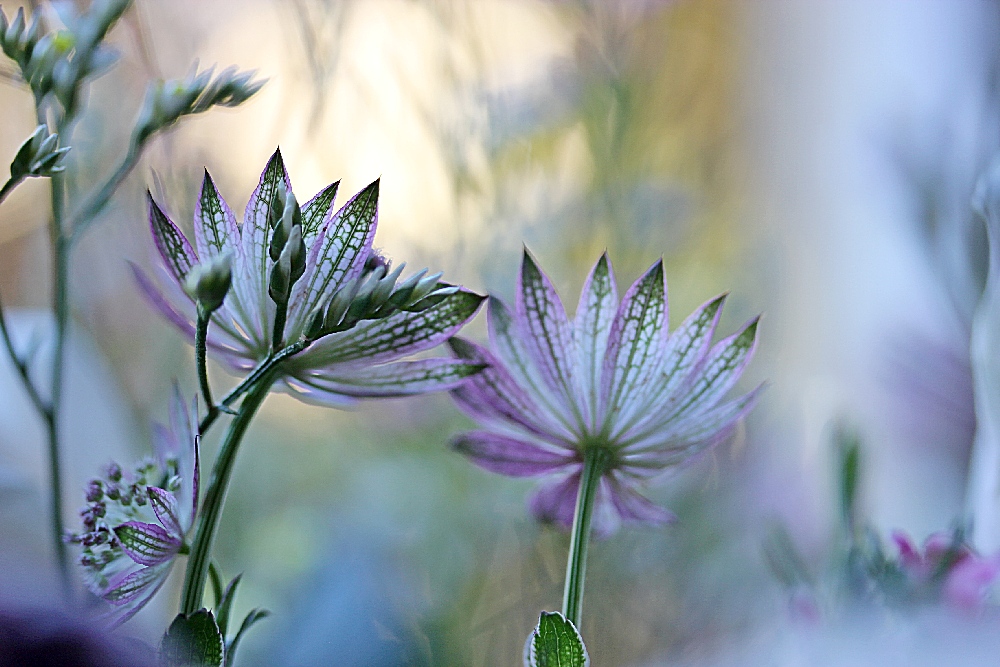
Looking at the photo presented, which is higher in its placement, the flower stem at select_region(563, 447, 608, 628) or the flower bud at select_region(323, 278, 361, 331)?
the flower bud at select_region(323, 278, 361, 331)

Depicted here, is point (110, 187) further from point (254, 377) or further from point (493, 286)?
point (493, 286)

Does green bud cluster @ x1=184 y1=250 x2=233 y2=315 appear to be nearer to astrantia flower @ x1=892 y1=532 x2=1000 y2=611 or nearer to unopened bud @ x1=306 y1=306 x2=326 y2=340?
unopened bud @ x1=306 y1=306 x2=326 y2=340

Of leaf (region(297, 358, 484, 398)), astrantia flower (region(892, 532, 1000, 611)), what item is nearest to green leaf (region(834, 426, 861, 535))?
astrantia flower (region(892, 532, 1000, 611))

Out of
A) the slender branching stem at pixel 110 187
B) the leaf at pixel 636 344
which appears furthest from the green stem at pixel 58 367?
the leaf at pixel 636 344

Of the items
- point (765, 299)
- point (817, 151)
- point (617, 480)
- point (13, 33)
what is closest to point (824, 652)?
point (617, 480)

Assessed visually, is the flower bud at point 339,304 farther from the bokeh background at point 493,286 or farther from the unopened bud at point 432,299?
the bokeh background at point 493,286

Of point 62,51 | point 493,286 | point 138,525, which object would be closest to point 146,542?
point 138,525

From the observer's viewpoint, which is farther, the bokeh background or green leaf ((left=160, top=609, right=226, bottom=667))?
the bokeh background
